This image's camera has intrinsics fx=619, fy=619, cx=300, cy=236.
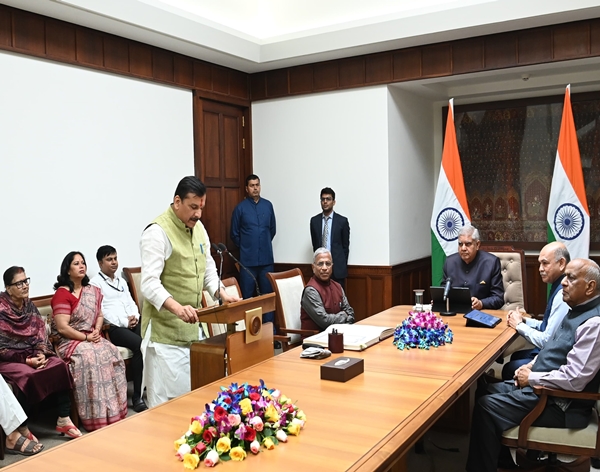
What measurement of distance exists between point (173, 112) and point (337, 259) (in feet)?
7.15

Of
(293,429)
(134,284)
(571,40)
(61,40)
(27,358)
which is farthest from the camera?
(571,40)

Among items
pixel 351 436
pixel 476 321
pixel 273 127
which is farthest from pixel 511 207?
pixel 351 436

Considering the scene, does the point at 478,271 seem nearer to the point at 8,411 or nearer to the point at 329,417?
the point at 329,417

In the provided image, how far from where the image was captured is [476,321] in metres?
3.64

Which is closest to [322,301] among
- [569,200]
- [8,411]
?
[8,411]

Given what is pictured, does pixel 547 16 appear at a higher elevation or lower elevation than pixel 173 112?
higher

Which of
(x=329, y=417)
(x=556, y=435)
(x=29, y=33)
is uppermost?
(x=29, y=33)

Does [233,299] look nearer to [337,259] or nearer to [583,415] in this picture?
[583,415]

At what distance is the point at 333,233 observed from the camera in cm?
631

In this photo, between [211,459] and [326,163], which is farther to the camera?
[326,163]

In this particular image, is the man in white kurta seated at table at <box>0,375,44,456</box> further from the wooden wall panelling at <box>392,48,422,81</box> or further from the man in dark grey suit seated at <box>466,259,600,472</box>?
the wooden wall panelling at <box>392,48,422,81</box>

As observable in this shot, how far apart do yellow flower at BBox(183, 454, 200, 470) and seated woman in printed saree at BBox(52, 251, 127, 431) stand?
280cm

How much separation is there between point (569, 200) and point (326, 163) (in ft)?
7.97

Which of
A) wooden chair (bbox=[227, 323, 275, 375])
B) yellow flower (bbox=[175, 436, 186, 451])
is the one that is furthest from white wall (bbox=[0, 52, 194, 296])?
yellow flower (bbox=[175, 436, 186, 451])
